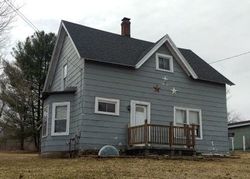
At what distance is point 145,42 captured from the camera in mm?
23516

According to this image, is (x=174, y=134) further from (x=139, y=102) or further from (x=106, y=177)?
(x=106, y=177)

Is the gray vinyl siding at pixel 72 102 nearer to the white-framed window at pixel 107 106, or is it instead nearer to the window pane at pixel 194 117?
the white-framed window at pixel 107 106

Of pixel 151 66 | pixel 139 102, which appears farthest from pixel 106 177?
pixel 151 66

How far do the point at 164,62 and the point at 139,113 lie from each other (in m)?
3.29

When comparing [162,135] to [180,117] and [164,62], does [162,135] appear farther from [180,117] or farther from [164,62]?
[164,62]

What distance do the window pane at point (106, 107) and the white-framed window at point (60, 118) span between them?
1.70 meters

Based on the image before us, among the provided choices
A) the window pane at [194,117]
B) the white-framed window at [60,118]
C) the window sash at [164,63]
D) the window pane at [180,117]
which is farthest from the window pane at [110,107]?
the window pane at [194,117]

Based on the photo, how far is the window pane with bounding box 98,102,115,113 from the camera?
18.6m

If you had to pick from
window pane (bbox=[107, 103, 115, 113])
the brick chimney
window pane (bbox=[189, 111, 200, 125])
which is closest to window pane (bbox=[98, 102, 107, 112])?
window pane (bbox=[107, 103, 115, 113])

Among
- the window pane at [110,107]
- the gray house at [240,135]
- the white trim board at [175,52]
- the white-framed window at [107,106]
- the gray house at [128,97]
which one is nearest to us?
the gray house at [128,97]

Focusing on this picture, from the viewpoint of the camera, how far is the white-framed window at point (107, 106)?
1848 cm

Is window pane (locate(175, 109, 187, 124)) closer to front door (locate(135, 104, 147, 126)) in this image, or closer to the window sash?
front door (locate(135, 104, 147, 126))

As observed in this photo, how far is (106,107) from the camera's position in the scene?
18.8 meters

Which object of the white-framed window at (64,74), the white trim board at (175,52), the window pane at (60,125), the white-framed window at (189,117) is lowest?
the window pane at (60,125)
